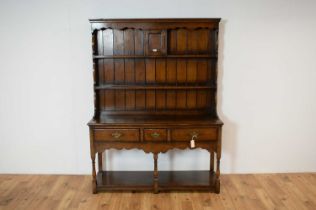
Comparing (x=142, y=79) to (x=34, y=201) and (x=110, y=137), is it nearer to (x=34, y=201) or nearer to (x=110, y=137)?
(x=110, y=137)

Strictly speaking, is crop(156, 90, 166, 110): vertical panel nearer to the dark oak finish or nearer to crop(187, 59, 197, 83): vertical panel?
the dark oak finish

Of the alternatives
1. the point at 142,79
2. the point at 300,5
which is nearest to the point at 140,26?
the point at 142,79

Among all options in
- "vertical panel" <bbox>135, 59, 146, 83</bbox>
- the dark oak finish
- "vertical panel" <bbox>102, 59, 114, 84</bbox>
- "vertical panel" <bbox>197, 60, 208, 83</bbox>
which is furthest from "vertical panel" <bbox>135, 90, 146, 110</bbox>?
"vertical panel" <bbox>197, 60, 208, 83</bbox>

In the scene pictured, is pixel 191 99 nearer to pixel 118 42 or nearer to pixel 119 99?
pixel 119 99

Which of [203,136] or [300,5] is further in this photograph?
[300,5]

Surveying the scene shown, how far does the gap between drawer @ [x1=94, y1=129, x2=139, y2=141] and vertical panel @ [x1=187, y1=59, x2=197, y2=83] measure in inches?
34.0

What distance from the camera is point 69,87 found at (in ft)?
11.4

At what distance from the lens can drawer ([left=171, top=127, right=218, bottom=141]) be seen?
120 inches

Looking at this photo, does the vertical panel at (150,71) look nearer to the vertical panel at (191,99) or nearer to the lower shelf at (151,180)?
the vertical panel at (191,99)

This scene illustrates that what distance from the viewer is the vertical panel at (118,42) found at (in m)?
3.28

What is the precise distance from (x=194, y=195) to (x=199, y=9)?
2002mm

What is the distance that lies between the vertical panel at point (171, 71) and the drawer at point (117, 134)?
72cm

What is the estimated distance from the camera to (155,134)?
304 centimetres

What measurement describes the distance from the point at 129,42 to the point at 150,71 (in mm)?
391
